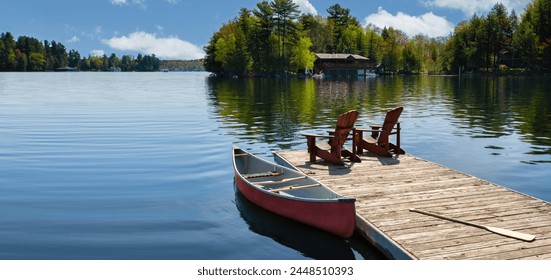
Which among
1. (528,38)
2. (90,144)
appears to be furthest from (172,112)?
(528,38)

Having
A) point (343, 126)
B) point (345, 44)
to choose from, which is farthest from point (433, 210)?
point (345, 44)

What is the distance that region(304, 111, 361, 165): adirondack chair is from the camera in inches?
611

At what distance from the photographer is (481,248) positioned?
346 inches

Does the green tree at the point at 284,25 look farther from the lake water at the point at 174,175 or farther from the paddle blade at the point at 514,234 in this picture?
the paddle blade at the point at 514,234

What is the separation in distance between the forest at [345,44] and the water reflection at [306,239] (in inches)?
4849

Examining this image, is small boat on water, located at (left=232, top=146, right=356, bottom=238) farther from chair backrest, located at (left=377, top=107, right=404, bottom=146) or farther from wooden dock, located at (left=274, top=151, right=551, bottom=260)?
chair backrest, located at (left=377, top=107, right=404, bottom=146)

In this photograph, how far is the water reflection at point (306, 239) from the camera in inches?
409

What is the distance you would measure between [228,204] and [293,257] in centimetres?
426

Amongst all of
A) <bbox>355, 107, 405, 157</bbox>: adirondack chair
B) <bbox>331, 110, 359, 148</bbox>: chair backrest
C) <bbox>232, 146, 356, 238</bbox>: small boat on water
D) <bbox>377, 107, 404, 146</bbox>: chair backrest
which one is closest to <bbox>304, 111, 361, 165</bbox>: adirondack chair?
<bbox>331, 110, 359, 148</bbox>: chair backrest

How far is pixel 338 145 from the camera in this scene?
1581 cm

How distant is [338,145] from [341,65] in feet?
450

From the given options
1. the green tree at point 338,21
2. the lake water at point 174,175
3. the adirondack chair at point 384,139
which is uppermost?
the green tree at point 338,21

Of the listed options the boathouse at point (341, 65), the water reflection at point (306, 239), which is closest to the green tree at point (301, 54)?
the boathouse at point (341, 65)

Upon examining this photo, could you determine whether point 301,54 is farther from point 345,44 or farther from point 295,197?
point 295,197
